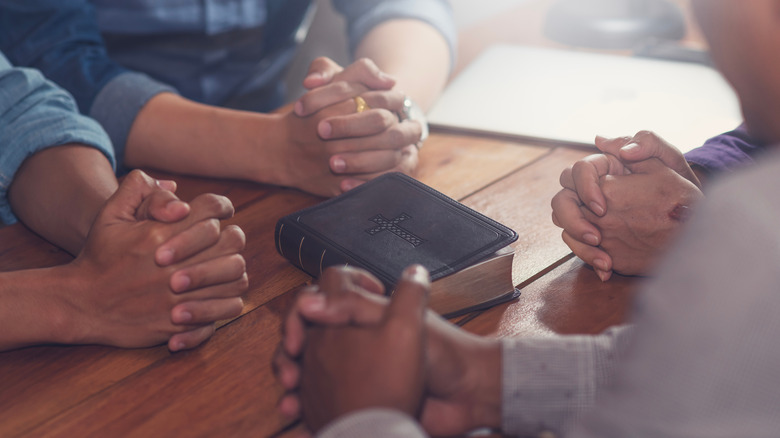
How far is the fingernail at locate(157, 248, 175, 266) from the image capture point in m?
0.69

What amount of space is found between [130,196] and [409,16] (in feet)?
2.73

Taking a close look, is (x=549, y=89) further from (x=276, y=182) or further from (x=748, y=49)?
(x=748, y=49)

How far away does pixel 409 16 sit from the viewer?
1420 mm

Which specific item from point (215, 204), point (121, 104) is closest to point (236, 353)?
point (215, 204)

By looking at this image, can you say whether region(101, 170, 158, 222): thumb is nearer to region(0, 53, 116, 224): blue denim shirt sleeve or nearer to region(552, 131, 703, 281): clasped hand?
region(0, 53, 116, 224): blue denim shirt sleeve

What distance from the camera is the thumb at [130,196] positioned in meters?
0.75

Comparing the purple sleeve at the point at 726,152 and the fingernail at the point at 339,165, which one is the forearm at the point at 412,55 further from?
the purple sleeve at the point at 726,152

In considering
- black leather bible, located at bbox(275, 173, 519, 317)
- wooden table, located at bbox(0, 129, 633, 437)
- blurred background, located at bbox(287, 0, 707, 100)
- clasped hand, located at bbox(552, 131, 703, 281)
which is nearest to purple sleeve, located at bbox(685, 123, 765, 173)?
clasped hand, located at bbox(552, 131, 703, 281)

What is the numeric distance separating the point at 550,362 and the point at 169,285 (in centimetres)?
39

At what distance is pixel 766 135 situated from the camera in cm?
63

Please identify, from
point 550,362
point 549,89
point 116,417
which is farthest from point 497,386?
point 549,89

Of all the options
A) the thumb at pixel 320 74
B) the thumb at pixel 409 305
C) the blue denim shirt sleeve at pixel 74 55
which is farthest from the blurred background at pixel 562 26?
the thumb at pixel 409 305

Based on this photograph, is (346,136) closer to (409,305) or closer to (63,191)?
(63,191)

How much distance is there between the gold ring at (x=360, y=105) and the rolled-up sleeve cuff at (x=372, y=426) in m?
0.62
